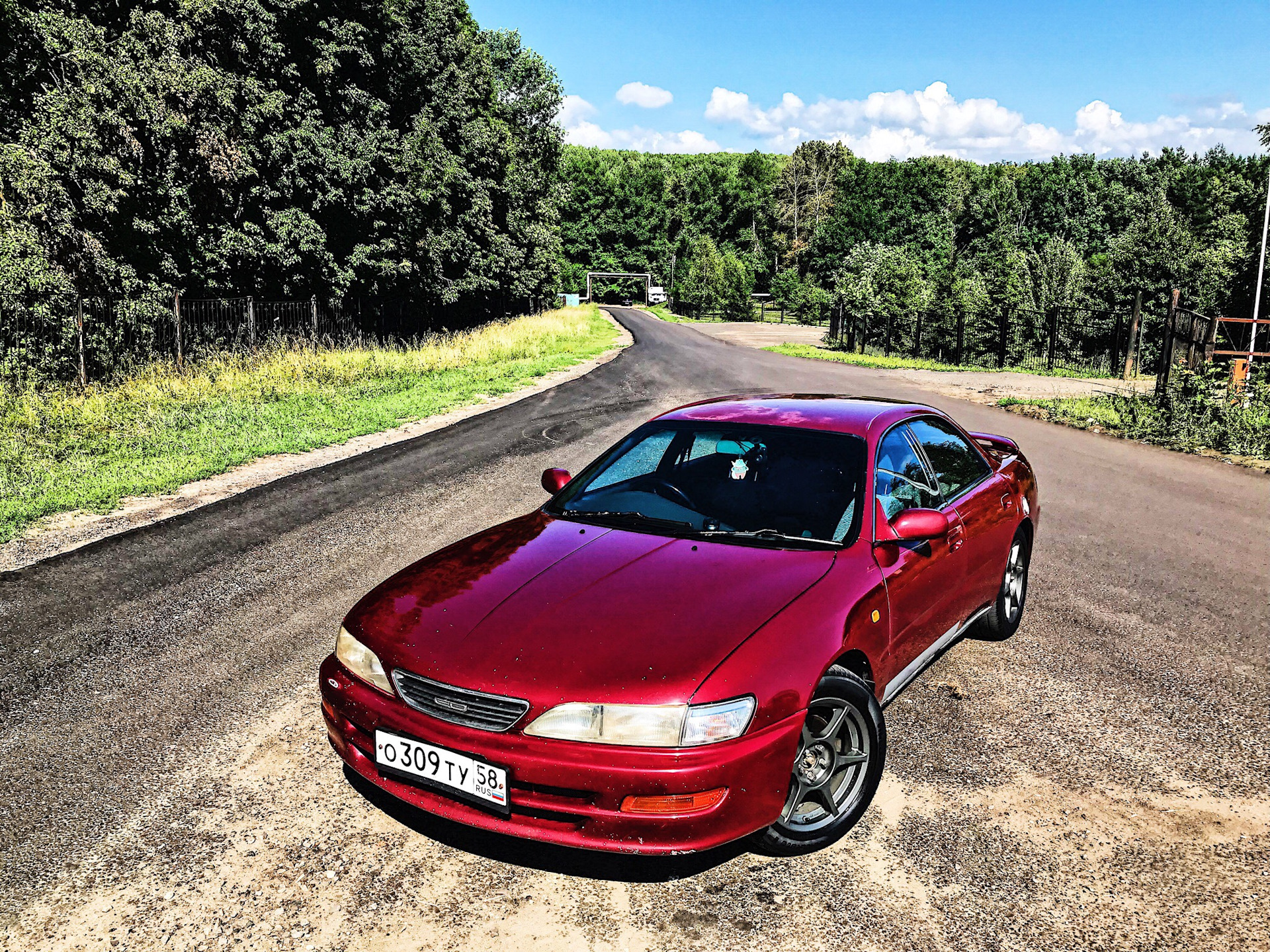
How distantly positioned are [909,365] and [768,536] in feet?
91.1

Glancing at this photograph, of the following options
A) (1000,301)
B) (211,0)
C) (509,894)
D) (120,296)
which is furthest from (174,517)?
(1000,301)

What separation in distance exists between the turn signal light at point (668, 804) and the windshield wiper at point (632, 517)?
52.6 inches

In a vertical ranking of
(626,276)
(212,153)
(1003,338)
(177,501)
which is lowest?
(177,501)

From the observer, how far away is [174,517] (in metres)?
8.09

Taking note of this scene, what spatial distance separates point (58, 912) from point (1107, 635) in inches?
211

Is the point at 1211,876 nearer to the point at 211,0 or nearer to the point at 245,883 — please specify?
the point at 245,883

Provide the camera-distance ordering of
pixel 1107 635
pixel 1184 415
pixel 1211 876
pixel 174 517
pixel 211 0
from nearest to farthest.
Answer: pixel 1211 876 → pixel 1107 635 → pixel 174 517 → pixel 1184 415 → pixel 211 0

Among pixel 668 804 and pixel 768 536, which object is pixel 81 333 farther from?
pixel 668 804

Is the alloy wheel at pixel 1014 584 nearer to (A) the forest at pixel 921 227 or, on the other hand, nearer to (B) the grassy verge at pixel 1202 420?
(B) the grassy verge at pixel 1202 420

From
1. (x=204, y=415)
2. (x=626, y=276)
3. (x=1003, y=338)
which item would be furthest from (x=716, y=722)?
(x=626, y=276)

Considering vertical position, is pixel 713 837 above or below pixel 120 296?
below

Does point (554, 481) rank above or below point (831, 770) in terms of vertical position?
above

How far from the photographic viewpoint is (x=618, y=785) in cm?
259

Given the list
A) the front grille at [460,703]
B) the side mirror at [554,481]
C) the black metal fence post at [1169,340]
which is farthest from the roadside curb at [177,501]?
the black metal fence post at [1169,340]
